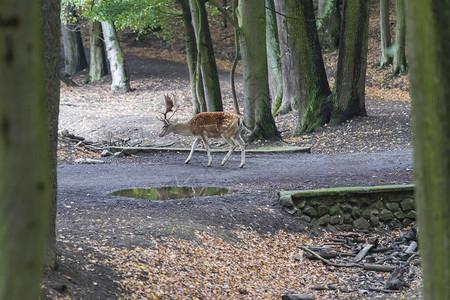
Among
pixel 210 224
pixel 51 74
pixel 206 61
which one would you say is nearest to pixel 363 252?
pixel 210 224

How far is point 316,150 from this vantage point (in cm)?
1633

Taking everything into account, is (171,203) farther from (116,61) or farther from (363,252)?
(116,61)

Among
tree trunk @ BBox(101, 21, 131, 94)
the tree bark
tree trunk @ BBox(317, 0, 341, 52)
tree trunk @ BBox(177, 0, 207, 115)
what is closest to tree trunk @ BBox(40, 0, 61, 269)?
the tree bark

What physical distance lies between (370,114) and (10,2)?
61.5 ft

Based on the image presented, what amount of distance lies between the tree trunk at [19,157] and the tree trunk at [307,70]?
16.9 metres

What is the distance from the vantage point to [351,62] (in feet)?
59.0

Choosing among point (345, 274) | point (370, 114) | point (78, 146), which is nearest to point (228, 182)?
point (345, 274)

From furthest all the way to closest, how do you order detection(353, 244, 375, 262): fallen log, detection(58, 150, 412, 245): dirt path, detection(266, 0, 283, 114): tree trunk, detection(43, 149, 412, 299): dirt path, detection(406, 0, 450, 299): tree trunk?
1. detection(266, 0, 283, 114): tree trunk
2. detection(353, 244, 375, 262): fallen log
3. detection(58, 150, 412, 245): dirt path
4. detection(43, 149, 412, 299): dirt path
5. detection(406, 0, 450, 299): tree trunk

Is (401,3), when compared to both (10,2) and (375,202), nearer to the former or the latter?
(375,202)

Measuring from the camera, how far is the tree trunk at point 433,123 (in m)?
2.40

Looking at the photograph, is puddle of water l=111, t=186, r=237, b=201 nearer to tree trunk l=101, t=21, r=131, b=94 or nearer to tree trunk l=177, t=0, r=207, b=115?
tree trunk l=177, t=0, r=207, b=115

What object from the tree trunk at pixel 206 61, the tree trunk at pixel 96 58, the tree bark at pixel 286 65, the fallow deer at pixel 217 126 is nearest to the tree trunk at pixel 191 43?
the tree trunk at pixel 206 61

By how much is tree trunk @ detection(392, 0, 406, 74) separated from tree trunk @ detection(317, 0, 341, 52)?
4.31m

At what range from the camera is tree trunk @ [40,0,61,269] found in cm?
546
